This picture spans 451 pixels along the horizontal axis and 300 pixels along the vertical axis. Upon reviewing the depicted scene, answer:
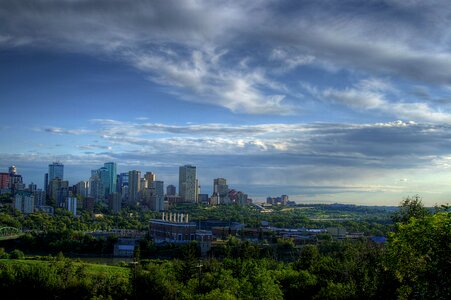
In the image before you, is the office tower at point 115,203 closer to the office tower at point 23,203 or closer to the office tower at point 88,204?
the office tower at point 88,204

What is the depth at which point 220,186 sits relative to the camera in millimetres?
145500

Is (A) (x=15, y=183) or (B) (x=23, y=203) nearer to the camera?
(B) (x=23, y=203)

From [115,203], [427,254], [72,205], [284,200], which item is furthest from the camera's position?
[284,200]

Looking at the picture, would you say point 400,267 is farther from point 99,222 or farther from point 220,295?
point 99,222

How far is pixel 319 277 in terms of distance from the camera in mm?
21266

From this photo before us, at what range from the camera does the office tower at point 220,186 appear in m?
143

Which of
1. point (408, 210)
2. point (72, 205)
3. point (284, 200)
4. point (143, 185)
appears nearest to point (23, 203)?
point (72, 205)

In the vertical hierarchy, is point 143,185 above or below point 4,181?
below

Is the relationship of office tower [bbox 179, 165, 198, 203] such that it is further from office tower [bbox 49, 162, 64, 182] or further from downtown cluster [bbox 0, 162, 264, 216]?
office tower [bbox 49, 162, 64, 182]

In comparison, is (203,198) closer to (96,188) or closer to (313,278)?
(96,188)

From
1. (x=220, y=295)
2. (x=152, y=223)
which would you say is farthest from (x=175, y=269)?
(x=152, y=223)

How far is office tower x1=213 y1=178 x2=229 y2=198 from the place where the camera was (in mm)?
143250

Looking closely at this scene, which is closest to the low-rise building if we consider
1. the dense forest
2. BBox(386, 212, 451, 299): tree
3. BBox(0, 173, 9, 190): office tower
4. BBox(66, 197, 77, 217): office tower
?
the dense forest

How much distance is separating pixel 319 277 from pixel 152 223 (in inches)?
1840
